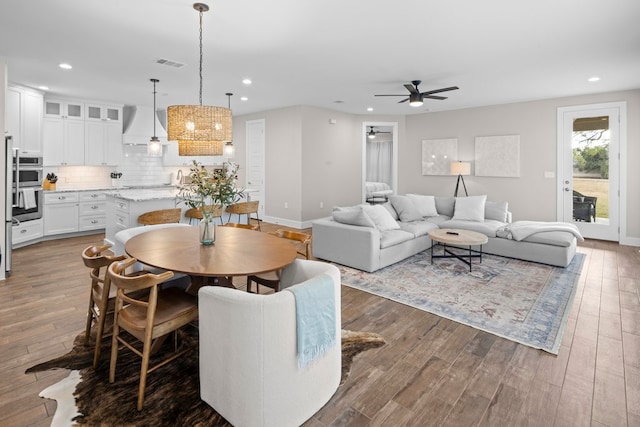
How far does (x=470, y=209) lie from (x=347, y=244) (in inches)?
106

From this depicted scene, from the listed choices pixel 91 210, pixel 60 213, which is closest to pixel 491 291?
pixel 91 210

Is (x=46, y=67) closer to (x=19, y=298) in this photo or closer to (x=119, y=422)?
(x=19, y=298)

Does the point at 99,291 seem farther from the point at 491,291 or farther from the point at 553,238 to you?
the point at 553,238

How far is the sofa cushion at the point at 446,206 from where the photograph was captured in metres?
6.67

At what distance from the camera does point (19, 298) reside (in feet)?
11.8

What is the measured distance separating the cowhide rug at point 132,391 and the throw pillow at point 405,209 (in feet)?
11.9

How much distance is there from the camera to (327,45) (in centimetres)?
387

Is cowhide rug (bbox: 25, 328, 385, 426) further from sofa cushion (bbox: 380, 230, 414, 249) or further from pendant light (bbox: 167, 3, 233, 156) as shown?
sofa cushion (bbox: 380, 230, 414, 249)

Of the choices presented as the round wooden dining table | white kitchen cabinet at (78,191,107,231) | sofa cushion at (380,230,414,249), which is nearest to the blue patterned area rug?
sofa cushion at (380,230,414,249)

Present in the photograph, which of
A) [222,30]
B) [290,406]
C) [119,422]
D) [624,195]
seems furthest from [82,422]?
[624,195]

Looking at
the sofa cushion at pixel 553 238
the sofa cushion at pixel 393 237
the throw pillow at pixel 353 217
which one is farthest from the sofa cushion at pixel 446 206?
the throw pillow at pixel 353 217

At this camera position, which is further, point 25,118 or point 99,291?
point 25,118

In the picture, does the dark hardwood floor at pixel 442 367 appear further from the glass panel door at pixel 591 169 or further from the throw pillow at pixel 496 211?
the glass panel door at pixel 591 169

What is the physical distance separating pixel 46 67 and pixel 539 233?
7136mm
